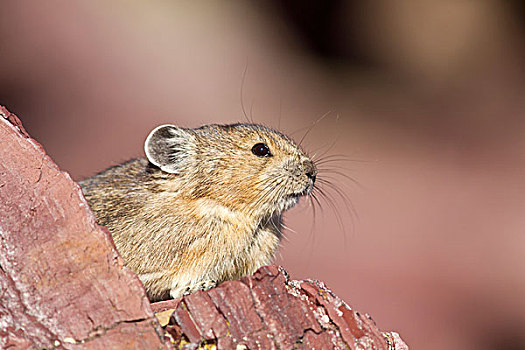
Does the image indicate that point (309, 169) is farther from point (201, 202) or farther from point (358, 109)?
point (358, 109)

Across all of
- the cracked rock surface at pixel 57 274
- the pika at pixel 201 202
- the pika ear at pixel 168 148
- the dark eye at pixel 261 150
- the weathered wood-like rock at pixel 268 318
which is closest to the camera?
the cracked rock surface at pixel 57 274

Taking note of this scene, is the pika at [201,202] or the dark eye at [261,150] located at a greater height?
the dark eye at [261,150]

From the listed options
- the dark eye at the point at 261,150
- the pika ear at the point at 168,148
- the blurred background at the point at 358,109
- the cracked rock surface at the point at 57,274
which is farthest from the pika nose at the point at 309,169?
the blurred background at the point at 358,109

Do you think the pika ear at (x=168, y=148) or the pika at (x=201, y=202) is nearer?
the pika at (x=201, y=202)

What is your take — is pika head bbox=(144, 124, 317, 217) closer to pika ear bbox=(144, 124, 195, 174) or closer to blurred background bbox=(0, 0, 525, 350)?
pika ear bbox=(144, 124, 195, 174)

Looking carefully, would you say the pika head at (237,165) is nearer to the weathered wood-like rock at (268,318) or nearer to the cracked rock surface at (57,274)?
the weathered wood-like rock at (268,318)

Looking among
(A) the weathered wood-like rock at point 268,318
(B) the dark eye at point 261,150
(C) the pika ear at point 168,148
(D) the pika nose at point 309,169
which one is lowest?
(A) the weathered wood-like rock at point 268,318

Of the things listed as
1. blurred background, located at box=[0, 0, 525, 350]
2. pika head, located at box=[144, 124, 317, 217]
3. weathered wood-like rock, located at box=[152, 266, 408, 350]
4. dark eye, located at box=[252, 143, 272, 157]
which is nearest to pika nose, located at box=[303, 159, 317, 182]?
pika head, located at box=[144, 124, 317, 217]

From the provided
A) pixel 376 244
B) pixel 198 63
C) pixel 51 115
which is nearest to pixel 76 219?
pixel 376 244
